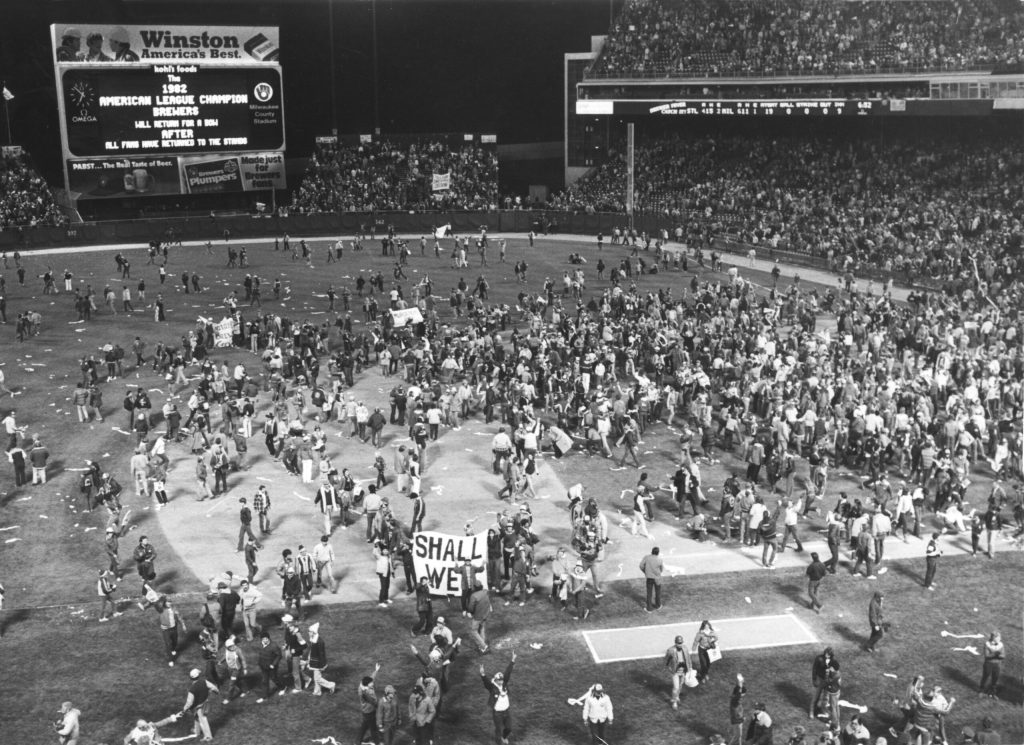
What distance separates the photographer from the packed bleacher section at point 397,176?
76.4 m

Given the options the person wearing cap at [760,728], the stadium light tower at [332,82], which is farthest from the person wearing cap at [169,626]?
the stadium light tower at [332,82]

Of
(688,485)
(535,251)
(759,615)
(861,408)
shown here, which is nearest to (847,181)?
(535,251)

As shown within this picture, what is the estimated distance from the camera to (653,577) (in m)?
22.9

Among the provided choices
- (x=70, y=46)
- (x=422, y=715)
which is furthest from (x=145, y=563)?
(x=70, y=46)

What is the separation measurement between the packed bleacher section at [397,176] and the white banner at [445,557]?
5319cm

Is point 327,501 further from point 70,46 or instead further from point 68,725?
point 70,46

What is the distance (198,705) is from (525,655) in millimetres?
6107

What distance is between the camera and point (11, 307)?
50.4 metres

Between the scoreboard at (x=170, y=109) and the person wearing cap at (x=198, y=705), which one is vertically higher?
the scoreboard at (x=170, y=109)

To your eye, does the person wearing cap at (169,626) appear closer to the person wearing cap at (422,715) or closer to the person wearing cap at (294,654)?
the person wearing cap at (294,654)

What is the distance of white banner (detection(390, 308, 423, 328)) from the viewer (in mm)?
42938

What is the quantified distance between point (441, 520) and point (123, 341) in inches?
884

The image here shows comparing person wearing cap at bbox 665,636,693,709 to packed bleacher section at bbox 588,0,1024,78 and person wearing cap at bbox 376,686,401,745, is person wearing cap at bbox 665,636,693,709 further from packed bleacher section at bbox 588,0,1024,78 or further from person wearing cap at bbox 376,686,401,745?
packed bleacher section at bbox 588,0,1024,78

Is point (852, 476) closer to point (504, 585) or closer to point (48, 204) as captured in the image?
point (504, 585)
